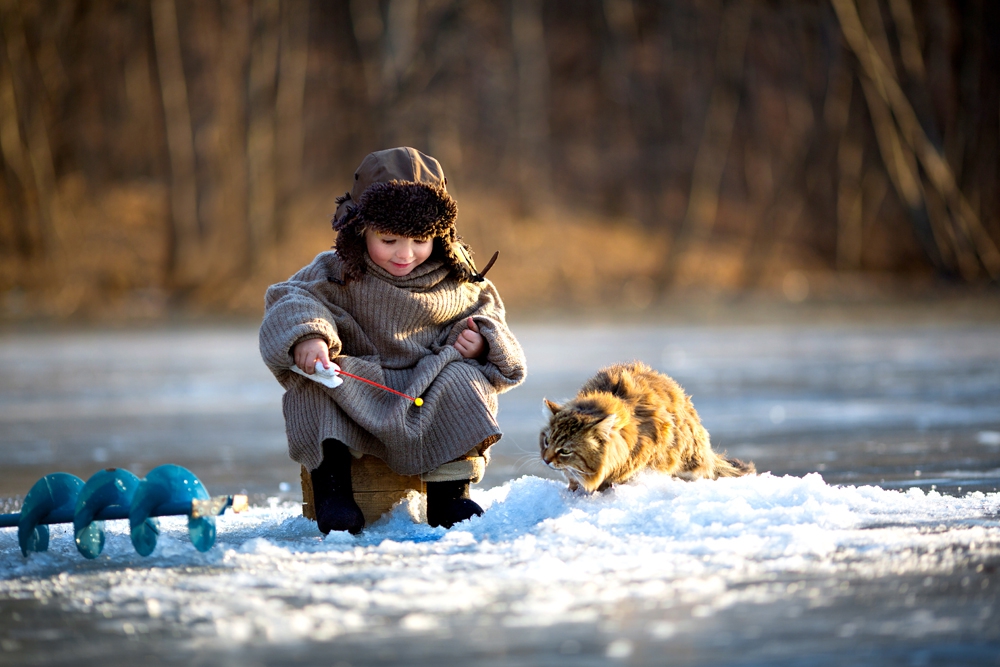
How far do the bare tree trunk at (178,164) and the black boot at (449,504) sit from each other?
16.6 metres

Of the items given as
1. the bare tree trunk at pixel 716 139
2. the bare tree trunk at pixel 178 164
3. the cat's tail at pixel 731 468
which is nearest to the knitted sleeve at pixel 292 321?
the cat's tail at pixel 731 468

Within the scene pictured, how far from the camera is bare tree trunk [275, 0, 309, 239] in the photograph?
21172 mm

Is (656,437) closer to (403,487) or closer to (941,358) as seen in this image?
(403,487)

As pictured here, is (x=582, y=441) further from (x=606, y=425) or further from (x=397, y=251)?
(x=397, y=251)

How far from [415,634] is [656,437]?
5.05 ft

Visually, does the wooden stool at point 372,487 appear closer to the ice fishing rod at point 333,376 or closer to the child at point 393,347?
the child at point 393,347

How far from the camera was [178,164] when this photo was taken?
20.5m

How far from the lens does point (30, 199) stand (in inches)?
850

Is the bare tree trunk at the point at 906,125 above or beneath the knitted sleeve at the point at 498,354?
above

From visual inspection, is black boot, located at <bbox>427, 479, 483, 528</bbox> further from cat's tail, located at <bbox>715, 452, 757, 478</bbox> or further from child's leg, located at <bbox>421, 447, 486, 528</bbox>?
Result: cat's tail, located at <bbox>715, 452, 757, 478</bbox>

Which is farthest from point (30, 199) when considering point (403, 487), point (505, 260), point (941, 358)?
point (403, 487)

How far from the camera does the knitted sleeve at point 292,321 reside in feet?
10.5

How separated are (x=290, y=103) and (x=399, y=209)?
22.2 metres

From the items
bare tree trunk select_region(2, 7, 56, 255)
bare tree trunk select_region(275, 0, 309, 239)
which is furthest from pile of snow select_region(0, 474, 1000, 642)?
bare tree trunk select_region(2, 7, 56, 255)
